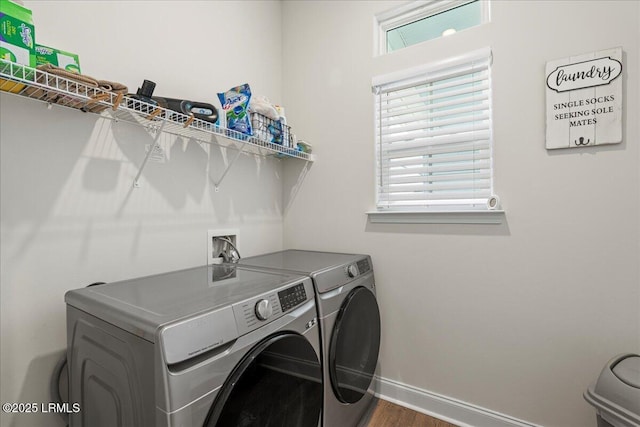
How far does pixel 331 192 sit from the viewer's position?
2.02 meters

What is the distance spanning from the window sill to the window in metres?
1.04

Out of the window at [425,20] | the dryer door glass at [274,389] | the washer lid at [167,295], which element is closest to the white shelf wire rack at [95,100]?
the washer lid at [167,295]

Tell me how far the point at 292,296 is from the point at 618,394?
1.16 m

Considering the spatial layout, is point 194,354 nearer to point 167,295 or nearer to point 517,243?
point 167,295

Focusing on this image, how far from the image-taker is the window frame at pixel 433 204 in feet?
4.97

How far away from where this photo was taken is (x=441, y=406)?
1643 millimetres

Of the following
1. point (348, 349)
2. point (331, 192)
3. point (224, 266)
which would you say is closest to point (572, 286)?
point (348, 349)

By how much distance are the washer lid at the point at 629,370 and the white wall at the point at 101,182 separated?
178 cm

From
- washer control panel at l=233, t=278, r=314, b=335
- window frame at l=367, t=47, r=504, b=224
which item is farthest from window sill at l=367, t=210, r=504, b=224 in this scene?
washer control panel at l=233, t=278, r=314, b=335

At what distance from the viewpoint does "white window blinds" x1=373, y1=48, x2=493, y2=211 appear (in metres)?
1.55

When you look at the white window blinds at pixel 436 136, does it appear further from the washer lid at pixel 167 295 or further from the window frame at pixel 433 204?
the washer lid at pixel 167 295

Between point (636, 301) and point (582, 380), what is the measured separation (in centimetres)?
42

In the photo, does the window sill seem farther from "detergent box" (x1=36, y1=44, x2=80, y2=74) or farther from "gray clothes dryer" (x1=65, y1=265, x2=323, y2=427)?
"detergent box" (x1=36, y1=44, x2=80, y2=74)
